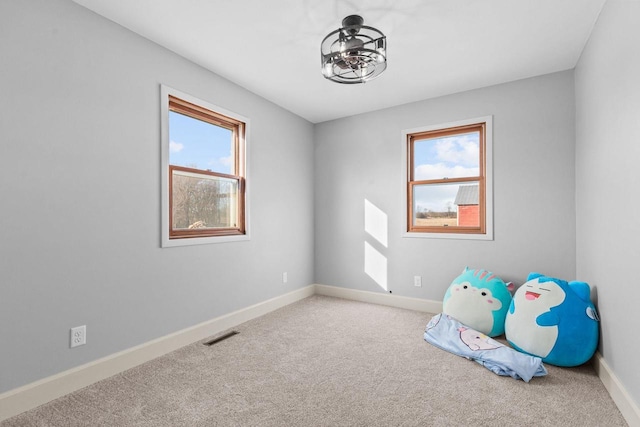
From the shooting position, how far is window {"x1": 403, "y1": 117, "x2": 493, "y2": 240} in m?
3.47

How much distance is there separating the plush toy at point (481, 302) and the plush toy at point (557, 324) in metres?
0.35

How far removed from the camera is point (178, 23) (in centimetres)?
233

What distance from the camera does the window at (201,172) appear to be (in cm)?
277

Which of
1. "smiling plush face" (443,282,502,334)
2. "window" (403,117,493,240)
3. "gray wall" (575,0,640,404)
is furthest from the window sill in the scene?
"gray wall" (575,0,640,404)

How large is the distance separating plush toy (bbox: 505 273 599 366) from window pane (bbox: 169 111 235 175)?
3.06m

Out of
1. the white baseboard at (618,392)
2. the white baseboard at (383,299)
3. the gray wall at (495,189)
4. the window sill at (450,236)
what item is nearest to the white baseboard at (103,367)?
the white baseboard at (383,299)

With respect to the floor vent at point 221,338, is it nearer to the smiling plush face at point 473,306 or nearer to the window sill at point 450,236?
the smiling plush face at point 473,306

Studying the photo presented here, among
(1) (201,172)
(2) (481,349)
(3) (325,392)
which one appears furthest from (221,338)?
(2) (481,349)

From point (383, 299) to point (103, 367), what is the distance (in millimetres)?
2977

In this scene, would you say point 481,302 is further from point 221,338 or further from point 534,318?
point 221,338

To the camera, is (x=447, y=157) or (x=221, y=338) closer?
(x=221, y=338)

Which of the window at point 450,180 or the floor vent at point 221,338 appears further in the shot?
the window at point 450,180

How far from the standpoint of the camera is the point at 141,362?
7.97ft

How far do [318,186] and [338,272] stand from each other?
4.21 ft
